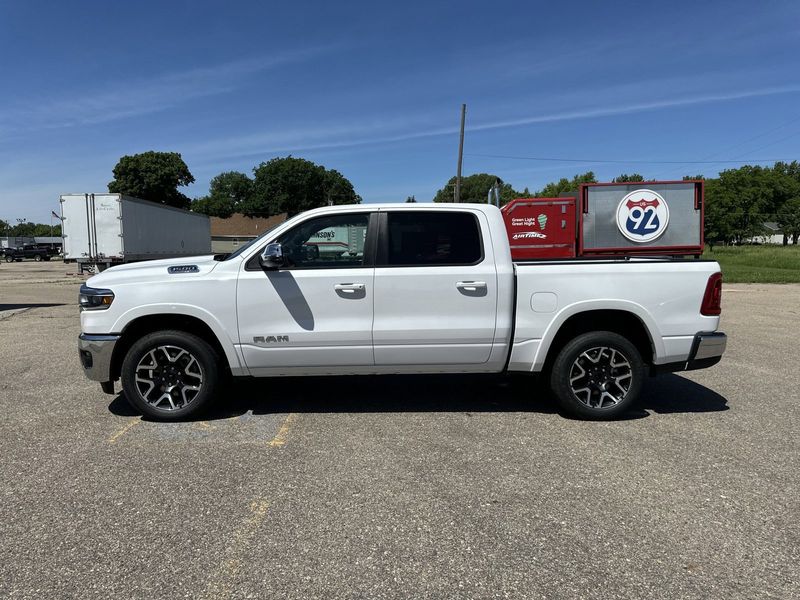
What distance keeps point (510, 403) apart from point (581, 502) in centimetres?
201

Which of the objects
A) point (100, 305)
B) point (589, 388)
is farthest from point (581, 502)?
point (100, 305)

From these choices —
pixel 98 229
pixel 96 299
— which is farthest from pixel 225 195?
pixel 96 299

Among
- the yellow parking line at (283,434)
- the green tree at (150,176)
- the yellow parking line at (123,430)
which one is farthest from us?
the green tree at (150,176)

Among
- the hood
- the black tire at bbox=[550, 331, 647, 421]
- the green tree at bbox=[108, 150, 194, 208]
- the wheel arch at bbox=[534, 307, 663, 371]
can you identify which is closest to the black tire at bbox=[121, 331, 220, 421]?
the hood

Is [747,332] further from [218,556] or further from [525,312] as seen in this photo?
[218,556]

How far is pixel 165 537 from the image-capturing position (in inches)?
116

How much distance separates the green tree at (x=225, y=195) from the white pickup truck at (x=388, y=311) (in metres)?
110

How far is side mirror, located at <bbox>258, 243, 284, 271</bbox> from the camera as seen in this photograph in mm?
4352

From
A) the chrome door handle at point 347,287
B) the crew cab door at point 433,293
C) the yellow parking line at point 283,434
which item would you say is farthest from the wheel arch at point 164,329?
the crew cab door at point 433,293

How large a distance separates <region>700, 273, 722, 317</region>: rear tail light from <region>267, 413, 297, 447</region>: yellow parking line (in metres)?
3.66

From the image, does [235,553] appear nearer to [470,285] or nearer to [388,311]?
[388,311]

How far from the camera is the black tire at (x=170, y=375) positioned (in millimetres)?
4586

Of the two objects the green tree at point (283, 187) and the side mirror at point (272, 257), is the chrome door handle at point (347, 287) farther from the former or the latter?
the green tree at point (283, 187)

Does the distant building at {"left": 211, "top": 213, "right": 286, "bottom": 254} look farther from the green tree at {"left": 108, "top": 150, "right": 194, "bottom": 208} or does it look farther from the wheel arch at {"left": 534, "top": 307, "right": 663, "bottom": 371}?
the wheel arch at {"left": 534, "top": 307, "right": 663, "bottom": 371}
